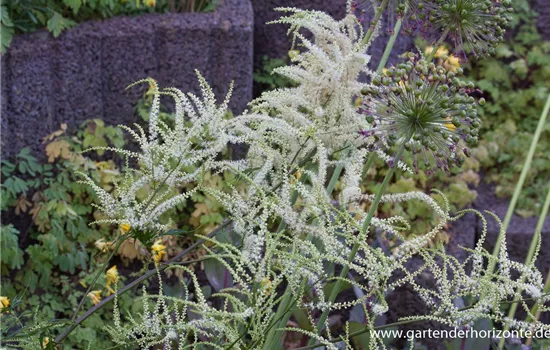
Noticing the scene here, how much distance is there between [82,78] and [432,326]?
207cm

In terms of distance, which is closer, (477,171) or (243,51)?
(243,51)

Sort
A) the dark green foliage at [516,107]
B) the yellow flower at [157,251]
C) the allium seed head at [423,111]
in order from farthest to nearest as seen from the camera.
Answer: the dark green foliage at [516,107], the yellow flower at [157,251], the allium seed head at [423,111]

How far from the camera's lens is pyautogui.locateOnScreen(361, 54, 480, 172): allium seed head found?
4.71 feet

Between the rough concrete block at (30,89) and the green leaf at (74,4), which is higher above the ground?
the green leaf at (74,4)

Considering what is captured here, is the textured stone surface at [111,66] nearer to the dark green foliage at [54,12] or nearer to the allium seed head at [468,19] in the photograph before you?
the dark green foliage at [54,12]

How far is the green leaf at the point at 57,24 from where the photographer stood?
143 inches

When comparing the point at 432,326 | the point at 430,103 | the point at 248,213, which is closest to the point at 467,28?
the point at 430,103

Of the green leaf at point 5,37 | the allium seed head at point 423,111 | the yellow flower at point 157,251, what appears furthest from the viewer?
the green leaf at point 5,37

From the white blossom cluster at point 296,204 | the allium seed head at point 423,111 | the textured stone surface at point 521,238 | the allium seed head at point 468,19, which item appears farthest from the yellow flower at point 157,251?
the textured stone surface at point 521,238

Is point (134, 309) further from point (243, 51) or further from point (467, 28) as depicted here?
point (467, 28)

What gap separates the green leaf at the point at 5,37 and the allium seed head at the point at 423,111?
7.99 ft

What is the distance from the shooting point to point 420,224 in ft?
13.4

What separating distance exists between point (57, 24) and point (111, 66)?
1.12ft

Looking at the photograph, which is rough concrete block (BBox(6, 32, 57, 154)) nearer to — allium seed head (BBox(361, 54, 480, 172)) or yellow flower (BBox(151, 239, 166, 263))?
yellow flower (BBox(151, 239, 166, 263))
